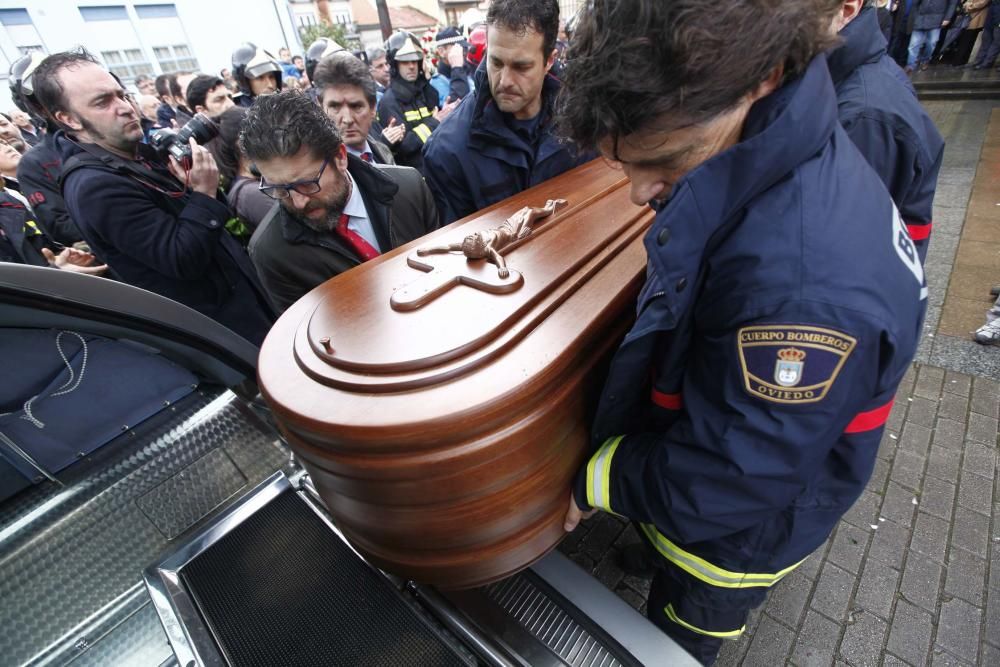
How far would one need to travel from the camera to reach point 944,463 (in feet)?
8.20

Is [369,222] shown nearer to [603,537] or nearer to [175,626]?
[175,626]

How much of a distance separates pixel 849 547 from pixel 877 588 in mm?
200

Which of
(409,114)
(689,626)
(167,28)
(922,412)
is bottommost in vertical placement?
(922,412)

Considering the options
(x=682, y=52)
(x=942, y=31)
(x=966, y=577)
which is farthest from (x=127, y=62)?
(x=966, y=577)

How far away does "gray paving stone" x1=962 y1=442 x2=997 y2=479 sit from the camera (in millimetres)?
2410

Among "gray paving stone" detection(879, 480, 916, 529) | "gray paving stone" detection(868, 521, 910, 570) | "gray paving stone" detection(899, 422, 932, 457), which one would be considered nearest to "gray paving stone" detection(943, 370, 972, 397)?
"gray paving stone" detection(899, 422, 932, 457)

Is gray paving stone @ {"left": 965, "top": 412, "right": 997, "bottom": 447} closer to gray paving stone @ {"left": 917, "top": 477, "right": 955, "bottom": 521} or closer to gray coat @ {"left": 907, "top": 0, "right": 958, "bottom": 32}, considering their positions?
Result: gray paving stone @ {"left": 917, "top": 477, "right": 955, "bottom": 521}

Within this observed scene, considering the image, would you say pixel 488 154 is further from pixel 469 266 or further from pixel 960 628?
pixel 960 628

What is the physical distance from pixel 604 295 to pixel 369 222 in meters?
1.44

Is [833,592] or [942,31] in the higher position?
[942,31]

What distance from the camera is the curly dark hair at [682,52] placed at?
2.26ft

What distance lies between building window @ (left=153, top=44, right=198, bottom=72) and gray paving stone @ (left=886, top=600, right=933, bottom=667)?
1305 inches

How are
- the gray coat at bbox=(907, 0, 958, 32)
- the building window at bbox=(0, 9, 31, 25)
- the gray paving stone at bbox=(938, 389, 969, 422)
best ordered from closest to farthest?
1. the gray paving stone at bbox=(938, 389, 969, 422)
2. the gray coat at bbox=(907, 0, 958, 32)
3. the building window at bbox=(0, 9, 31, 25)

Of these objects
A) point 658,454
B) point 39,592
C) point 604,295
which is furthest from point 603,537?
point 39,592
